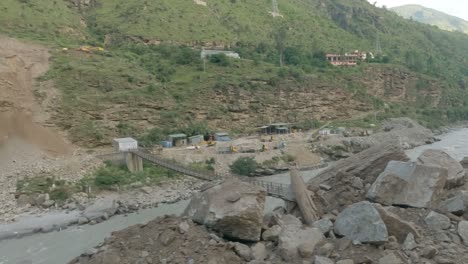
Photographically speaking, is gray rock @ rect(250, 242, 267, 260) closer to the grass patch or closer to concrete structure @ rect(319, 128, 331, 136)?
the grass patch

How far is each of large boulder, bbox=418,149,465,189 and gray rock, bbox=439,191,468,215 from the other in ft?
2.61

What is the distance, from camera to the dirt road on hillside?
1548 inches

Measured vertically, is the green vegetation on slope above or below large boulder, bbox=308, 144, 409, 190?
above

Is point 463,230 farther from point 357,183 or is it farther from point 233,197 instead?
point 233,197

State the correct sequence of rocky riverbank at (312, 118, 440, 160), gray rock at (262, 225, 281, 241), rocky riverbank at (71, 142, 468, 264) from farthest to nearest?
rocky riverbank at (312, 118, 440, 160) < gray rock at (262, 225, 281, 241) < rocky riverbank at (71, 142, 468, 264)

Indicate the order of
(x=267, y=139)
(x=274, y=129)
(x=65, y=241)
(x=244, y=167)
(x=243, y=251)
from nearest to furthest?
(x=243, y=251) < (x=65, y=241) < (x=244, y=167) < (x=267, y=139) < (x=274, y=129)

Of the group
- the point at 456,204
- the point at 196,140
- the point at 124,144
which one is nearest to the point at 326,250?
the point at 456,204

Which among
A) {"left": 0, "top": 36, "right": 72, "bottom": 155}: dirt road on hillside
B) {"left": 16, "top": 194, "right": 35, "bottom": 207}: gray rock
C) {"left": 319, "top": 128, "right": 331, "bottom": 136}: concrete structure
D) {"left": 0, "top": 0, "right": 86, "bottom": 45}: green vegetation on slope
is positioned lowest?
{"left": 16, "top": 194, "right": 35, "bottom": 207}: gray rock

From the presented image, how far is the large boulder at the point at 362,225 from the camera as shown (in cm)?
905

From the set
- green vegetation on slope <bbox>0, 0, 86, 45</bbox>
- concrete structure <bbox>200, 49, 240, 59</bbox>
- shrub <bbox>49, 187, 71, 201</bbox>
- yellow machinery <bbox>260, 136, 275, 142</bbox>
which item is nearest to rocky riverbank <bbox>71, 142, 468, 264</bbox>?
shrub <bbox>49, 187, 71, 201</bbox>

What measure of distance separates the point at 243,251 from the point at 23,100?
40.6 m

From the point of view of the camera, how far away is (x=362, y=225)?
9.34m

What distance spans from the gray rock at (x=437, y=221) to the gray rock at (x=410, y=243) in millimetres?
776

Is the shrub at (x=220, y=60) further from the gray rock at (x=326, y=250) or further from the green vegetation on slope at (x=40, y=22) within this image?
the gray rock at (x=326, y=250)
